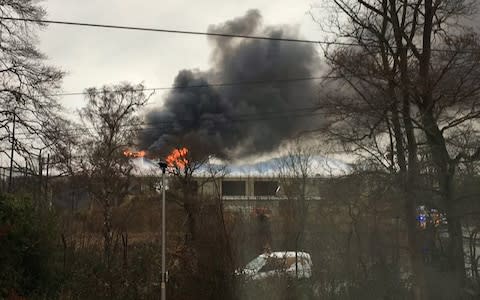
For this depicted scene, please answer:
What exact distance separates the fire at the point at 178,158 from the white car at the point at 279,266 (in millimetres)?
18292

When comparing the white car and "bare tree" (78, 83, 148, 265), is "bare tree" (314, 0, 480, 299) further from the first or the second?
"bare tree" (78, 83, 148, 265)

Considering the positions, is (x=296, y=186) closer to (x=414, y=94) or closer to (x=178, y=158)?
Answer: (x=414, y=94)

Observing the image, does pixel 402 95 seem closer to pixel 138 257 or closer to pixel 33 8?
pixel 138 257

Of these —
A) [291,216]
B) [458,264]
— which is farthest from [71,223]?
[458,264]

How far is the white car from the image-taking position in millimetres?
10992

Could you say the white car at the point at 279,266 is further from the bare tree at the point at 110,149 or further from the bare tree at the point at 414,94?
the bare tree at the point at 110,149

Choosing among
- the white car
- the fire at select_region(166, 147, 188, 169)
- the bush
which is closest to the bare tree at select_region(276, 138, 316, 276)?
the white car

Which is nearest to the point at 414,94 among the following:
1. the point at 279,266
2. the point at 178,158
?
the point at 279,266

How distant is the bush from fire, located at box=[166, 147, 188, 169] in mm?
15549

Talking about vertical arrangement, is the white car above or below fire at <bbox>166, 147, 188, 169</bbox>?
below

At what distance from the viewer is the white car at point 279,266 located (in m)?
11.0

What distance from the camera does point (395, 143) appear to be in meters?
10.8

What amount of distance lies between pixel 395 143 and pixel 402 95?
1.09 meters

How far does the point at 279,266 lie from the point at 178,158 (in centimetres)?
2034
